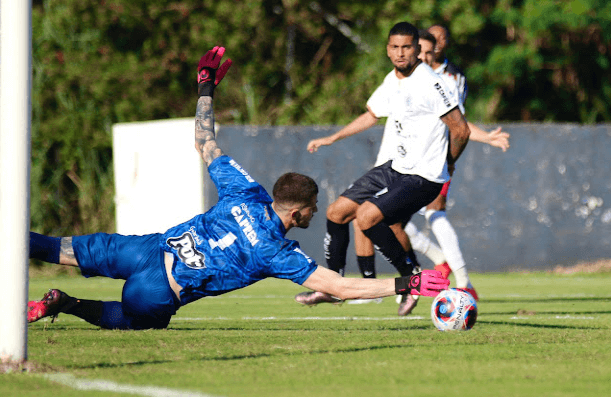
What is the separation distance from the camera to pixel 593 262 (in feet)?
46.8

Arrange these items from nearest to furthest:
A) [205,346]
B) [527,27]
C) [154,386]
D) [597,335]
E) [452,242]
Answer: [154,386], [205,346], [597,335], [452,242], [527,27]

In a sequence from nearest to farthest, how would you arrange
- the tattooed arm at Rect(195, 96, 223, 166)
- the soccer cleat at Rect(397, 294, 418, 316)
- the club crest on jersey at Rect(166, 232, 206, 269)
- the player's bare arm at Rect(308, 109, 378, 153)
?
the club crest on jersey at Rect(166, 232, 206, 269)
the tattooed arm at Rect(195, 96, 223, 166)
the soccer cleat at Rect(397, 294, 418, 316)
the player's bare arm at Rect(308, 109, 378, 153)

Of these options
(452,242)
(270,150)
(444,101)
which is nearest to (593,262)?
(270,150)

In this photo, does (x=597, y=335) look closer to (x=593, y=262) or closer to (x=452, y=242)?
(x=452, y=242)

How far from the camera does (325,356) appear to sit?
480 centimetres

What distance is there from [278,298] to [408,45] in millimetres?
3328

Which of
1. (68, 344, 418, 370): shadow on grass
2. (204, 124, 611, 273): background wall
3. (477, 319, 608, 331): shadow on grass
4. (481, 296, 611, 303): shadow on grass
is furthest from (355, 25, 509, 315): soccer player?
(204, 124, 611, 273): background wall

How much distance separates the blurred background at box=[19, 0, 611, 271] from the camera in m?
19.2

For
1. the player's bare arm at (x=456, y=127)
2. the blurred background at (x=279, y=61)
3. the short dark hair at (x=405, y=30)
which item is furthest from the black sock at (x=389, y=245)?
the blurred background at (x=279, y=61)

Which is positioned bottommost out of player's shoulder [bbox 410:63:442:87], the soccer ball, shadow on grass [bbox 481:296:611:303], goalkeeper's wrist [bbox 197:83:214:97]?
shadow on grass [bbox 481:296:611:303]

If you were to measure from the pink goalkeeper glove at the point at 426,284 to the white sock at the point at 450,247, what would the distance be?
3.26 meters

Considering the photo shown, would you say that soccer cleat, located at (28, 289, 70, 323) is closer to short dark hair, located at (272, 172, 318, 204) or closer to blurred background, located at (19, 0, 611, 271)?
short dark hair, located at (272, 172, 318, 204)

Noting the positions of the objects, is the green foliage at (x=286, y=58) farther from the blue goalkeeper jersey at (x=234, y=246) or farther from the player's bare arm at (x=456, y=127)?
the blue goalkeeper jersey at (x=234, y=246)

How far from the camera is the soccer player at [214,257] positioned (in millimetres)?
5129
